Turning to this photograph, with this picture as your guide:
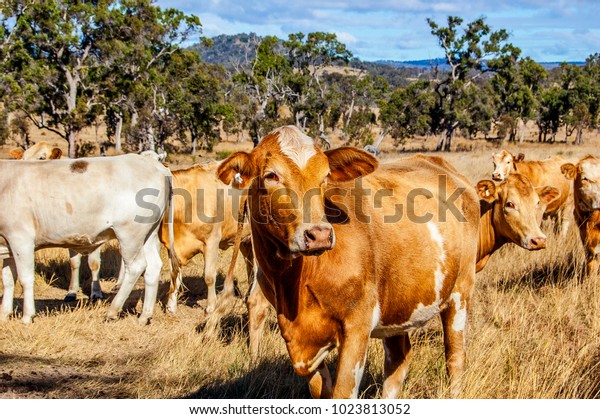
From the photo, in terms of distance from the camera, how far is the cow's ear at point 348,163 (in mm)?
3867

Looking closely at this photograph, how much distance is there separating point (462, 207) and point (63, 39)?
1353 inches

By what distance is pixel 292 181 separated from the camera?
139 inches

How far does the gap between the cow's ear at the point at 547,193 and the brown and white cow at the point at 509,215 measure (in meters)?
0.03

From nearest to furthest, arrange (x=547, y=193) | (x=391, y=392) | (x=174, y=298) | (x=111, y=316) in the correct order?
(x=391, y=392), (x=547, y=193), (x=111, y=316), (x=174, y=298)

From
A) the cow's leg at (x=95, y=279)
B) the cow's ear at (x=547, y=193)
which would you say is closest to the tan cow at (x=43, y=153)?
the cow's leg at (x=95, y=279)

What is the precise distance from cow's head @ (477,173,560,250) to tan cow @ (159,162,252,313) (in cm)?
369

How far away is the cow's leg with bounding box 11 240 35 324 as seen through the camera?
23.0 ft

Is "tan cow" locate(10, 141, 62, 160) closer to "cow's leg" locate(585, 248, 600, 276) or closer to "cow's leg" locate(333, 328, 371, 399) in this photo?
"cow's leg" locate(333, 328, 371, 399)

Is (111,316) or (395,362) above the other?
(395,362)

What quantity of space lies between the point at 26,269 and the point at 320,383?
463 cm

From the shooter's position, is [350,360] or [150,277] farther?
[150,277]

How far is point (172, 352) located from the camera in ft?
18.6

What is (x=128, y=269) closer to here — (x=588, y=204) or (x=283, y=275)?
(x=283, y=275)

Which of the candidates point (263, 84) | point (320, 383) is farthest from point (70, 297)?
point (263, 84)
